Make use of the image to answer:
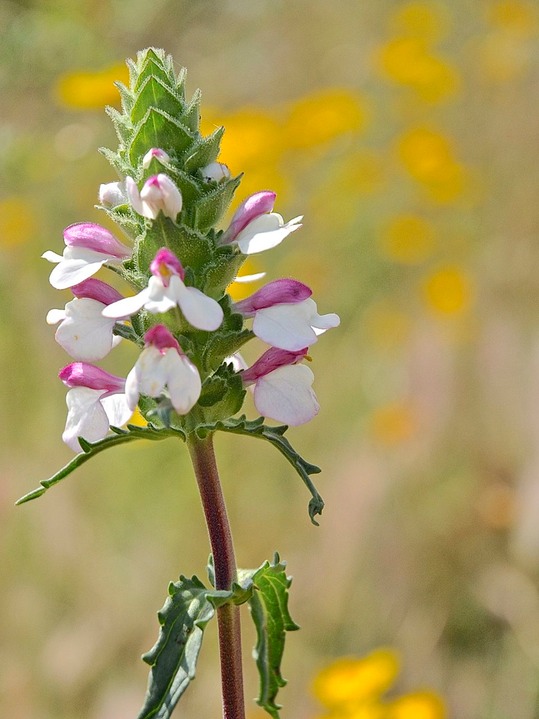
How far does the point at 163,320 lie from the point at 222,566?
0.28 meters

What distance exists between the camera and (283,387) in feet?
3.39

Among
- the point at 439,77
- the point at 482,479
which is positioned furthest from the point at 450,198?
the point at 482,479

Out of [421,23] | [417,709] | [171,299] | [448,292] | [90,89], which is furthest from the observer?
[421,23]

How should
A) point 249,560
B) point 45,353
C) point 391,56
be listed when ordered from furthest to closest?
point 391,56, point 45,353, point 249,560

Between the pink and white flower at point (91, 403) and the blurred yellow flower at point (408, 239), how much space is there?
3.34 metres

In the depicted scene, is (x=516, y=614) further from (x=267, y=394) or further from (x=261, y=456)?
(x=267, y=394)

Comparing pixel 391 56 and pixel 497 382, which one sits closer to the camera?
pixel 497 382

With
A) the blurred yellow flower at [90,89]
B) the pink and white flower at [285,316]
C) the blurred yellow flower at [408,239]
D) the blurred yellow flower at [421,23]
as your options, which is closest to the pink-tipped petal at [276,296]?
the pink and white flower at [285,316]

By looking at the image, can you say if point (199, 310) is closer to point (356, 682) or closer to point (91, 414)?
point (91, 414)

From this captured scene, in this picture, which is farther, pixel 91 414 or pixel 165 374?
pixel 91 414

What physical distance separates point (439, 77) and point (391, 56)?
0.89 feet

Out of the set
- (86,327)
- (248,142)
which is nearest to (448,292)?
(248,142)

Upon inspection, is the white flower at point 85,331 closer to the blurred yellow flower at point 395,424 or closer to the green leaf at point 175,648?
the green leaf at point 175,648

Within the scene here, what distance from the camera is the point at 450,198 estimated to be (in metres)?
4.29
